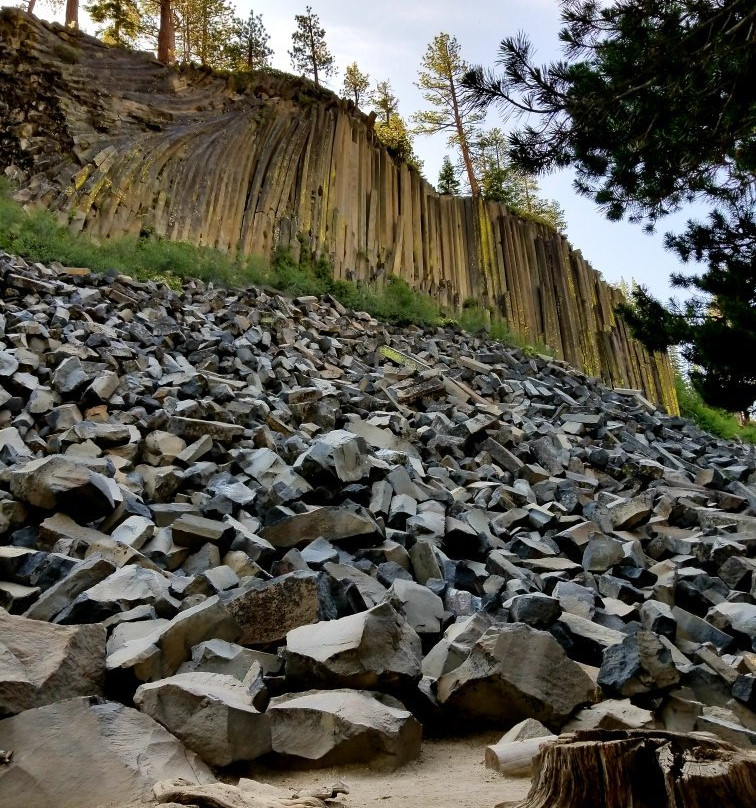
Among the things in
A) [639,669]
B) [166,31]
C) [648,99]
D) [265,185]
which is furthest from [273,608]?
[166,31]

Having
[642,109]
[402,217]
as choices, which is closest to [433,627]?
[642,109]

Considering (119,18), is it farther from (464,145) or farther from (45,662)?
(45,662)

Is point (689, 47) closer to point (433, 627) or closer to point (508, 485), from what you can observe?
point (508, 485)

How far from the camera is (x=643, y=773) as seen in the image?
2.88 ft

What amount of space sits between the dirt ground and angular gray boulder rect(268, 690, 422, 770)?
0.03 meters

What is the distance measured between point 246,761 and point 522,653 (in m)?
0.76

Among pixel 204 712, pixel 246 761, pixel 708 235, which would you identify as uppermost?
pixel 708 235

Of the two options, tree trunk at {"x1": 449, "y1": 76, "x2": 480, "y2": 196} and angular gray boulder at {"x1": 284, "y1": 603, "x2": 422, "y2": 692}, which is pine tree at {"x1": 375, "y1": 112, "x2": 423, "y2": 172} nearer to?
tree trunk at {"x1": 449, "y1": 76, "x2": 480, "y2": 196}

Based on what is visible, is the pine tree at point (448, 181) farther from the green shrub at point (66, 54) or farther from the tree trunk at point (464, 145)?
the green shrub at point (66, 54)

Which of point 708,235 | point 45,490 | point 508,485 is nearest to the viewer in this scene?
point 45,490

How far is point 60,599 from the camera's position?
196 cm

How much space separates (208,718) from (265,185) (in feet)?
36.2

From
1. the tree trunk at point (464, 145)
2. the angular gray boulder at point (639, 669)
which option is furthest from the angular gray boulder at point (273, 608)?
the tree trunk at point (464, 145)

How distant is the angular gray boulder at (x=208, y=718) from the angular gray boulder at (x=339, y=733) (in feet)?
0.16
